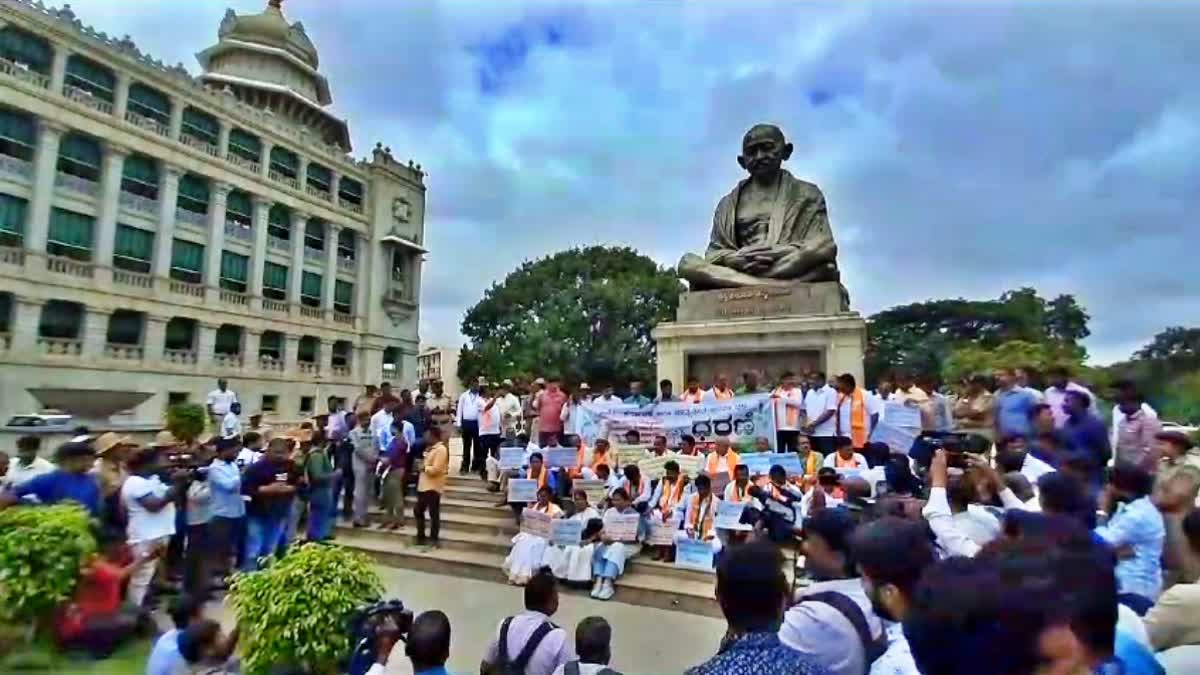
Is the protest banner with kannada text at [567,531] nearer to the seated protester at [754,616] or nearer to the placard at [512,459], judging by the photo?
the placard at [512,459]

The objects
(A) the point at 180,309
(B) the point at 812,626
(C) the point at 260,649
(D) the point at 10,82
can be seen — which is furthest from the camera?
(A) the point at 180,309

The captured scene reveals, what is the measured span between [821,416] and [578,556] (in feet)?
12.2

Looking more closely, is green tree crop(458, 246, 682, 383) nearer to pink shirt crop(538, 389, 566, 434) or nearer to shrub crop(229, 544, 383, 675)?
pink shirt crop(538, 389, 566, 434)

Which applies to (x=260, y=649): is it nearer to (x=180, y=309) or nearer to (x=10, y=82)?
(x=10, y=82)

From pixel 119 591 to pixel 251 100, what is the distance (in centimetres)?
4378

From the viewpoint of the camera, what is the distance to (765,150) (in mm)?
13227

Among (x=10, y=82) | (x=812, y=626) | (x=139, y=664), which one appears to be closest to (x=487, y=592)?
(x=139, y=664)

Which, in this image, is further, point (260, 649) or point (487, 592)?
point (487, 592)

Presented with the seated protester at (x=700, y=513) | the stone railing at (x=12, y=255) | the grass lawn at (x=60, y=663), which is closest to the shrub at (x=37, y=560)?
the grass lawn at (x=60, y=663)

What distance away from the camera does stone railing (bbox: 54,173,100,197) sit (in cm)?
2853

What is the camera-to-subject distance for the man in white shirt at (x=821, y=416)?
9.12 metres

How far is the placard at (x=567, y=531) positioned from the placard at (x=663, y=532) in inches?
31.9

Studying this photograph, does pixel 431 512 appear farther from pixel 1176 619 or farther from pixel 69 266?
pixel 69 266

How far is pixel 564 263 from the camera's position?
4169 centimetres
